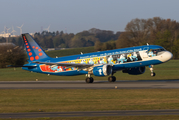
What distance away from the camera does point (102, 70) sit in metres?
36.5

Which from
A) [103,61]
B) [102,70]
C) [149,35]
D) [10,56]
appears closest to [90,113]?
[102,70]

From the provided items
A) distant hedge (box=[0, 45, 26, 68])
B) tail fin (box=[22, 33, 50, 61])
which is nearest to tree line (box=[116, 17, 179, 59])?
distant hedge (box=[0, 45, 26, 68])

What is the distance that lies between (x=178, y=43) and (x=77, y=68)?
90.8 metres

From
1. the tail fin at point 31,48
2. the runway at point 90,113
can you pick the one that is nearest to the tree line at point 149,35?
the tail fin at point 31,48

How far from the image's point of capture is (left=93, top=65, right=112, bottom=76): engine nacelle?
3634 cm

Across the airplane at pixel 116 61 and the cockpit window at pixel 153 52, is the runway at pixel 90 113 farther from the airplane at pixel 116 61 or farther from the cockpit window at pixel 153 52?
the cockpit window at pixel 153 52

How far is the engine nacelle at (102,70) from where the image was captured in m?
36.3

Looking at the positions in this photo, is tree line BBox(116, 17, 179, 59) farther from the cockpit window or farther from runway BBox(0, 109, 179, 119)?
runway BBox(0, 109, 179, 119)

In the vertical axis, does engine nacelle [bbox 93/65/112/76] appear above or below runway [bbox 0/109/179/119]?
above

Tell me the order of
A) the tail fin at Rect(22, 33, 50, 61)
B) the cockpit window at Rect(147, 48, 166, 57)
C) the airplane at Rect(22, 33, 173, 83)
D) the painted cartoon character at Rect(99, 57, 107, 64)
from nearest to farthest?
the airplane at Rect(22, 33, 173, 83)
the cockpit window at Rect(147, 48, 166, 57)
the painted cartoon character at Rect(99, 57, 107, 64)
the tail fin at Rect(22, 33, 50, 61)

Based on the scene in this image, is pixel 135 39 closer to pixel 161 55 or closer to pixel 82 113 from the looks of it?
pixel 161 55

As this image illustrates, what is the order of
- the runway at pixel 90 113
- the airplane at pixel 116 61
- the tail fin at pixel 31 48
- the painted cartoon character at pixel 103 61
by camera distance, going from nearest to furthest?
the runway at pixel 90 113
the airplane at pixel 116 61
the painted cartoon character at pixel 103 61
the tail fin at pixel 31 48

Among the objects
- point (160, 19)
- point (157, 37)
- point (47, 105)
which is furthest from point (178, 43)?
point (47, 105)

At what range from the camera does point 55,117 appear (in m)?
15.4
